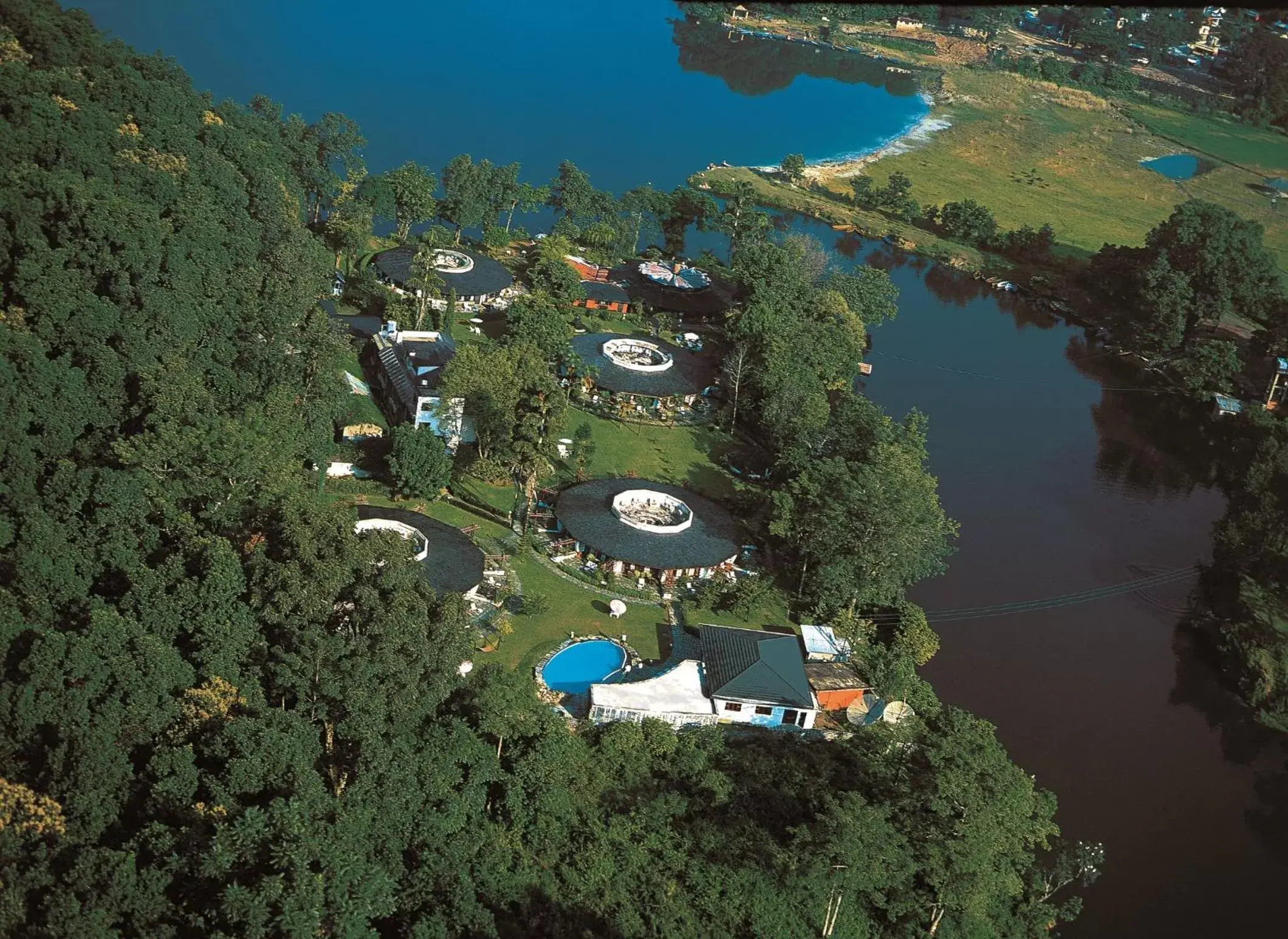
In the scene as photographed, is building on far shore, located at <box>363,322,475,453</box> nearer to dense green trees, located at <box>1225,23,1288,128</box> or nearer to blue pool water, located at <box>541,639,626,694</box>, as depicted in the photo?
blue pool water, located at <box>541,639,626,694</box>

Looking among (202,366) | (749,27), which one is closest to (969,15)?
(749,27)

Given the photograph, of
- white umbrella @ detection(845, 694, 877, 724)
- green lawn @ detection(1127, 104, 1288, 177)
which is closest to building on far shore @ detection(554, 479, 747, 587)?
white umbrella @ detection(845, 694, 877, 724)

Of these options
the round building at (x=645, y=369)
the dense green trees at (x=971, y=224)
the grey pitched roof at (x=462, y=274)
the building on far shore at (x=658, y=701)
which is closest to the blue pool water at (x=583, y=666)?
the building on far shore at (x=658, y=701)

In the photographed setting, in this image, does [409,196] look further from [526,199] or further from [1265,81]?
[1265,81]

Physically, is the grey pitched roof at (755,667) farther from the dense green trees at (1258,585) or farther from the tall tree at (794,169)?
the tall tree at (794,169)

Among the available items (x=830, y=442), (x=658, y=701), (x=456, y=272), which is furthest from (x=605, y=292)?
(x=658, y=701)
